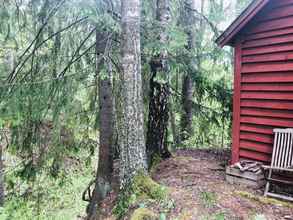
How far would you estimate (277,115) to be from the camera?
223 inches

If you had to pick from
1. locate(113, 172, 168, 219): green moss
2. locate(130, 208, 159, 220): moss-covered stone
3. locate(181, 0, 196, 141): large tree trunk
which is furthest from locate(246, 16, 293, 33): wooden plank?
locate(130, 208, 159, 220): moss-covered stone

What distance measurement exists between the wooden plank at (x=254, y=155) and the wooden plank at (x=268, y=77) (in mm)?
1475

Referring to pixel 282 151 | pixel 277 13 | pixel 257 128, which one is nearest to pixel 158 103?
pixel 257 128

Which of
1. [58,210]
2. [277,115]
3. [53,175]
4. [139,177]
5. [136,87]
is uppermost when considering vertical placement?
[136,87]

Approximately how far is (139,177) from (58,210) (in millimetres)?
7063

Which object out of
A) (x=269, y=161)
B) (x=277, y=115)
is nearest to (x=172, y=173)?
(x=269, y=161)

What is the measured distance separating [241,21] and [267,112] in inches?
73.8

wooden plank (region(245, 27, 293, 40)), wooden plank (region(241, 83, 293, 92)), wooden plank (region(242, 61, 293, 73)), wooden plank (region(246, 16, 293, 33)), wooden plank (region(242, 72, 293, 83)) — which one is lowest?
wooden plank (region(241, 83, 293, 92))

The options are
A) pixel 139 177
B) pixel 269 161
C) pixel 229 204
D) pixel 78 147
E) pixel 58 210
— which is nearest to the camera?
pixel 229 204

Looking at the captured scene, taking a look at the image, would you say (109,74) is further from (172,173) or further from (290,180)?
(290,180)

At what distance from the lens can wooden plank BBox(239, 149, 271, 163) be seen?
5872mm

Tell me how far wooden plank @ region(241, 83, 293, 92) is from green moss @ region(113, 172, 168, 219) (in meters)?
2.81

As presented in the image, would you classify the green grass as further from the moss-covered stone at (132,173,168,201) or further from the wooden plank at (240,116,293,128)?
the wooden plank at (240,116,293,128)

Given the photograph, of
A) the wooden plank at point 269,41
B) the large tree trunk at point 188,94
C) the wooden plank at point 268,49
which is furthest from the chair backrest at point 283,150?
the large tree trunk at point 188,94
